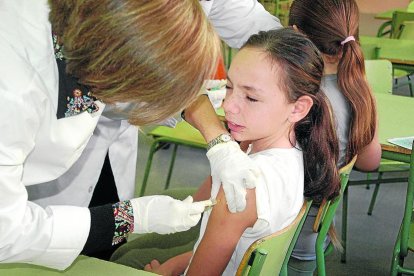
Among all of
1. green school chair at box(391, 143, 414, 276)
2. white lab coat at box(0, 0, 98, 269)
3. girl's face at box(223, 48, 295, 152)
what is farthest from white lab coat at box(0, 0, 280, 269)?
green school chair at box(391, 143, 414, 276)

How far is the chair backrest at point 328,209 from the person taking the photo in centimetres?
142

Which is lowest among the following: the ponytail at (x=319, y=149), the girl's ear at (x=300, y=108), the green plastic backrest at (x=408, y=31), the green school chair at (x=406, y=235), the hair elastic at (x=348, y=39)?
the green school chair at (x=406, y=235)

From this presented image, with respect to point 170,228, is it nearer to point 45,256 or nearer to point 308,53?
point 45,256

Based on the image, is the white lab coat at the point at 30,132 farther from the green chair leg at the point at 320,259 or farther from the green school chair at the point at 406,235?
the green school chair at the point at 406,235

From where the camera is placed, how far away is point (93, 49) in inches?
36.7

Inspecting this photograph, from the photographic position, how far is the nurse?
92 centimetres

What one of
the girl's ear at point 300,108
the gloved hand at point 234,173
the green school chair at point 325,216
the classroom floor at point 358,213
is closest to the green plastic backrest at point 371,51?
the classroom floor at point 358,213

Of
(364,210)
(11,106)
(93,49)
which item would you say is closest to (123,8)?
(93,49)

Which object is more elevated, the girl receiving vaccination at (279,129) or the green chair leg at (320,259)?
the girl receiving vaccination at (279,129)

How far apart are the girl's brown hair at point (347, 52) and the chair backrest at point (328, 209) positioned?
22 cm

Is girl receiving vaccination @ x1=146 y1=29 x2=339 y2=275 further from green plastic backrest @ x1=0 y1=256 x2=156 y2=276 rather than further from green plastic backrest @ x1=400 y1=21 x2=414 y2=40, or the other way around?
green plastic backrest @ x1=400 y1=21 x2=414 y2=40

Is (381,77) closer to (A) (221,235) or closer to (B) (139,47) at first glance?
A: (A) (221,235)

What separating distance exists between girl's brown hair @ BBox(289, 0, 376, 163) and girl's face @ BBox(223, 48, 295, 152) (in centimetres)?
37

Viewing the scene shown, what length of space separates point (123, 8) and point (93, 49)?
0.09 metres
